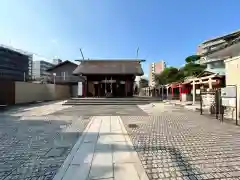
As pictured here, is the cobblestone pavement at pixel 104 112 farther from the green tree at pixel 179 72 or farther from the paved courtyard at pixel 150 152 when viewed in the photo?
the green tree at pixel 179 72

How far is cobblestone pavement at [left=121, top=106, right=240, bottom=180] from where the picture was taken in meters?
3.18

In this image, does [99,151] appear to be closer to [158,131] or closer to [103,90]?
[158,131]

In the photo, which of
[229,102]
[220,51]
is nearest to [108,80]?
[220,51]

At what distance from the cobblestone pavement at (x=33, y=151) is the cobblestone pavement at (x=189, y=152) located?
1638 mm

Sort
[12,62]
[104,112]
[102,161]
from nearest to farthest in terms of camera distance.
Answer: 1. [102,161]
2. [104,112]
3. [12,62]

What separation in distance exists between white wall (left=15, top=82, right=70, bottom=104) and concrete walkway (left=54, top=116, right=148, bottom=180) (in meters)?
13.0

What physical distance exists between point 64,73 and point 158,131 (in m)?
33.0

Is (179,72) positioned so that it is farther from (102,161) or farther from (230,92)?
(102,161)

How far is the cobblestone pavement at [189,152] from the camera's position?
318 centimetres

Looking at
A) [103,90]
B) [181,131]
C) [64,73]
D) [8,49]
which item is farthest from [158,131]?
[8,49]

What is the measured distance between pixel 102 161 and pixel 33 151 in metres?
1.65

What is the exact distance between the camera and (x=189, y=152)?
4.19 metres

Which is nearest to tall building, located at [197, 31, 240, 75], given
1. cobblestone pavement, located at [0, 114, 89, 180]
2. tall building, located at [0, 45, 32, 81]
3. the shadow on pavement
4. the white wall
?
the shadow on pavement

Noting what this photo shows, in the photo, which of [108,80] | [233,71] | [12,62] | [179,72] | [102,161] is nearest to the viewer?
[102,161]
